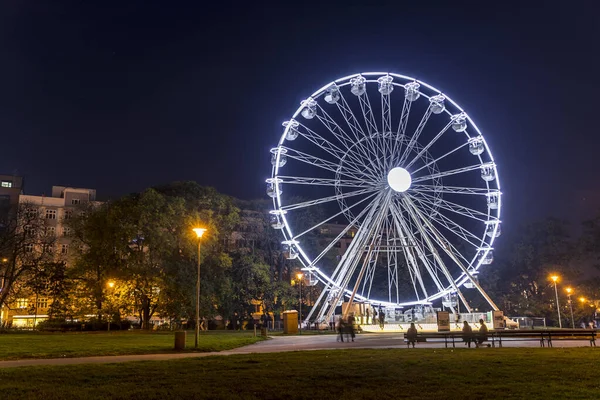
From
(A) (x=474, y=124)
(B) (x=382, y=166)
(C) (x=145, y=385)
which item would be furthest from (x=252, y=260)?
(C) (x=145, y=385)

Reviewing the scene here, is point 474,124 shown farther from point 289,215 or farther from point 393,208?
point 289,215

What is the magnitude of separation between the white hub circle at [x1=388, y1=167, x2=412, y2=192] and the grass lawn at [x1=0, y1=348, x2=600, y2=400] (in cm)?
2101

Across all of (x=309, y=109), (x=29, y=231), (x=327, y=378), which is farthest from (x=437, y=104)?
(x=29, y=231)

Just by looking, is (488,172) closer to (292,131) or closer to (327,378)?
(292,131)

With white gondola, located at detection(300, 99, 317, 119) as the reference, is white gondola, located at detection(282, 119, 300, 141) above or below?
below

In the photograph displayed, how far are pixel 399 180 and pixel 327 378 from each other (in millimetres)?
26641

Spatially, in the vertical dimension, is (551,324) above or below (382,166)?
below

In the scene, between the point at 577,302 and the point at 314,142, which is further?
the point at 577,302

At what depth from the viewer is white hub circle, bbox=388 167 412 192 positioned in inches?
1537

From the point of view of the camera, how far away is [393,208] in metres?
40.4

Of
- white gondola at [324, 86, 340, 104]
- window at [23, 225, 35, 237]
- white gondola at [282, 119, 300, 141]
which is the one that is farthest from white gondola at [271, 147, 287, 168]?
window at [23, 225, 35, 237]

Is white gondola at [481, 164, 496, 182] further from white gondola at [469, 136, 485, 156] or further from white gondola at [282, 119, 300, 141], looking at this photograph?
white gondola at [282, 119, 300, 141]

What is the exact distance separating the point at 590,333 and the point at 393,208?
1767cm

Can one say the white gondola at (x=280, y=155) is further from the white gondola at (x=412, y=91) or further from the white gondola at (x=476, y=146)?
the white gondola at (x=476, y=146)
